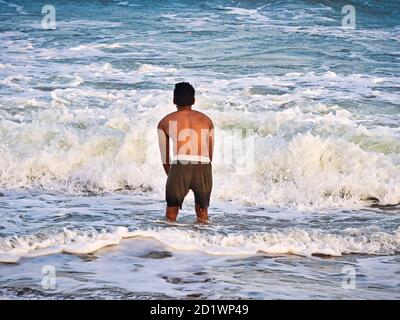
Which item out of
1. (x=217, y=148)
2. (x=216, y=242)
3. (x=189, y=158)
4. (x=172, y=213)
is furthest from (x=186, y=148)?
(x=217, y=148)

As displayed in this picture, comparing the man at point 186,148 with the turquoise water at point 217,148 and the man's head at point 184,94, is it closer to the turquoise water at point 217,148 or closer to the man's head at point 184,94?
the man's head at point 184,94

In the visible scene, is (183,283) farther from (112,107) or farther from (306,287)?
(112,107)

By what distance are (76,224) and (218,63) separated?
1176cm

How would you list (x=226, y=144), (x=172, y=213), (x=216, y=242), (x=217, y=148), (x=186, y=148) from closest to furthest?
(x=216, y=242) → (x=186, y=148) → (x=172, y=213) → (x=217, y=148) → (x=226, y=144)

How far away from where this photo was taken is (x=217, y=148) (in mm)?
11820

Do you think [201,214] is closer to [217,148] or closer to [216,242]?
[216,242]

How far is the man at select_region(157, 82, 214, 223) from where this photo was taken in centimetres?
698

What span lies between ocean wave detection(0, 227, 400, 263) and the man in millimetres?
391

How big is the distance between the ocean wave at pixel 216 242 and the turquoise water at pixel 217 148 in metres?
0.02

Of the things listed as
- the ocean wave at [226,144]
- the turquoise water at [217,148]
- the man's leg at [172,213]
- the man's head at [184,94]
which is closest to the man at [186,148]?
the man's head at [184,94]

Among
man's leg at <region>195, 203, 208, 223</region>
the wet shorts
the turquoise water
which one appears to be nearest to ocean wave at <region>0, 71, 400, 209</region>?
the turquoise water

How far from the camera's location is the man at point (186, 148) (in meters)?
6.98

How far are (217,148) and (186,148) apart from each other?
4855mm

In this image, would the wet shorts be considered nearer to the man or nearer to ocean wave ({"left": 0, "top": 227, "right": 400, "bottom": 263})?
the man
